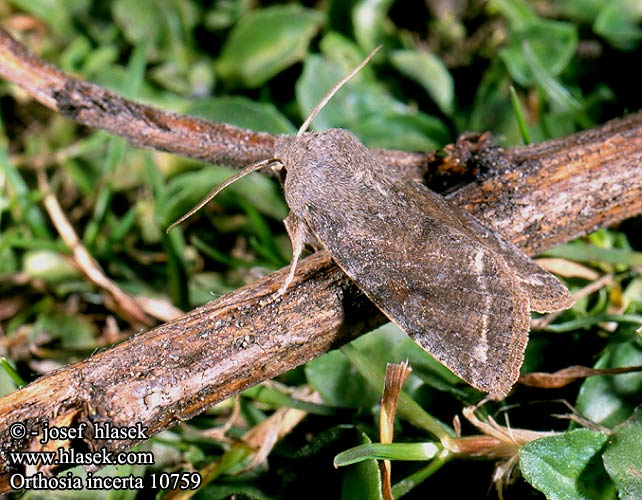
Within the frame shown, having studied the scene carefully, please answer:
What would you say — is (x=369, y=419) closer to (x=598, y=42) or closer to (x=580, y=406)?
(x=580, y=406)

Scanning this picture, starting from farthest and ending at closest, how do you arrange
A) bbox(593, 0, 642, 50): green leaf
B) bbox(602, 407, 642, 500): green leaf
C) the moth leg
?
bbox(593, 0, 642, 50): green leaf
the moth leg
bbox(602, 407, 642, 500): green leaf

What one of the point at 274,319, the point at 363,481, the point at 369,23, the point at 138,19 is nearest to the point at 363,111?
the point at 369,23

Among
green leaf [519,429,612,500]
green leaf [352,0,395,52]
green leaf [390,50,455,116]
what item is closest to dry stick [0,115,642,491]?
green leaf [519,429,612,500]

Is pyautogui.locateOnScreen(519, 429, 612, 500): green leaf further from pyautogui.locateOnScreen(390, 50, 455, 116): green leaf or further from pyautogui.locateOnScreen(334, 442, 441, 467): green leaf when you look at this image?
pyautogui.locateOnScreen(390, 50, 455, 116): green leaf

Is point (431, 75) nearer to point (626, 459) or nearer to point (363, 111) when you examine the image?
point (363, 111)

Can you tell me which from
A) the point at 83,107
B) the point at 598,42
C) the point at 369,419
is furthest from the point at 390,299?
the point at 598,42

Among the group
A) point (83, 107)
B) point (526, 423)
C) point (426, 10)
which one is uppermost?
point (83, 107)
